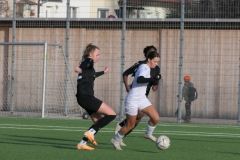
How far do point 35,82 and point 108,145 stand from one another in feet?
36.0

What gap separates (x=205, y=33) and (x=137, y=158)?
39.9 feet

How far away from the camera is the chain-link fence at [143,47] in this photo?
67.5 feet

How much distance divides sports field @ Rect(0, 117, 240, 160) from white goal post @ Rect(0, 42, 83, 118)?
4.63 meters

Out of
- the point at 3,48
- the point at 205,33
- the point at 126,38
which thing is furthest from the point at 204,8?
the point at 3,48

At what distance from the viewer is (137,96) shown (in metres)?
10.7

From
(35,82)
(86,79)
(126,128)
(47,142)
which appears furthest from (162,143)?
(35,82)

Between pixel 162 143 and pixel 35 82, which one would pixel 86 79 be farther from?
pixel 35 82

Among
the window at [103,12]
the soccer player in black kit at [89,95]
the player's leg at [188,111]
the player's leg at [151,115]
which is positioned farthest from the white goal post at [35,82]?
the soccer player in black kit at [89,95]

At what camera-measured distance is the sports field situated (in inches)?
388

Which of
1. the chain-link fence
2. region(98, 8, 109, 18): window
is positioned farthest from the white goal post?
region(98, 8, 109, 18): window

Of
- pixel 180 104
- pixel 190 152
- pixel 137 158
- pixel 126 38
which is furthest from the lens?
pixel 126 38

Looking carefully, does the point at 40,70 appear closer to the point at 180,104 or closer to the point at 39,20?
the point at 39,20

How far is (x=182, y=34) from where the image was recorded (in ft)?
65.8

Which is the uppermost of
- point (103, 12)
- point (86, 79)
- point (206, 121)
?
point (103, 12)
